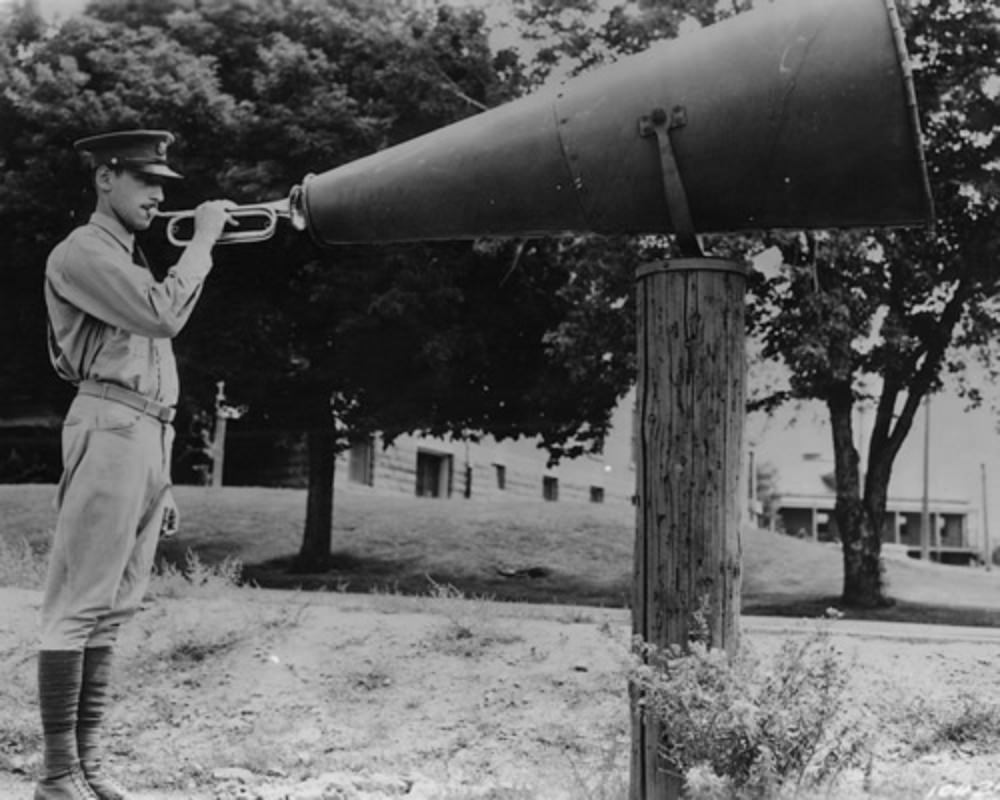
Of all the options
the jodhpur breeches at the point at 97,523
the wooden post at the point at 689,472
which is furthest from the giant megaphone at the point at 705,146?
the jodhpur breeches at the point at 97,523

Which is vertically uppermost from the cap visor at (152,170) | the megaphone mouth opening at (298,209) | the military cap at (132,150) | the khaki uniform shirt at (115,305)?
the military cap at (132,150)

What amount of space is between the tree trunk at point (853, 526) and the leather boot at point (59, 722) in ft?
41.2

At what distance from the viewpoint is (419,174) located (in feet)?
14.4

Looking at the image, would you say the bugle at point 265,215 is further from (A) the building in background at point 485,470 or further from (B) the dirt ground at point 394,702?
(A) the building in background at point 485,470

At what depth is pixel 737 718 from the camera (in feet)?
12.6

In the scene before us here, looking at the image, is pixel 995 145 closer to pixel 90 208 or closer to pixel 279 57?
pixel 279 57

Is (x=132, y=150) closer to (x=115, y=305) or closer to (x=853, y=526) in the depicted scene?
(x=115, y=305)

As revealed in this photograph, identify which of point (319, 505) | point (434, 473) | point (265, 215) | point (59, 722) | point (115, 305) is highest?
point (434, 473)

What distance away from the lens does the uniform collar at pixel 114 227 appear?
450cm

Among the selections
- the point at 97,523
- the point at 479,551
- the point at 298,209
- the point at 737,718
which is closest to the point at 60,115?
the point at 479,551

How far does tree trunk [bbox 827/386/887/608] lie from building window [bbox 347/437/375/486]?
1240 cm

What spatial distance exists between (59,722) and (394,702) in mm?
2696

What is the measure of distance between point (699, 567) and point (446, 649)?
11.4 feet

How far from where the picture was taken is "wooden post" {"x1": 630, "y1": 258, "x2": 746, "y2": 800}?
4137 millimetres
